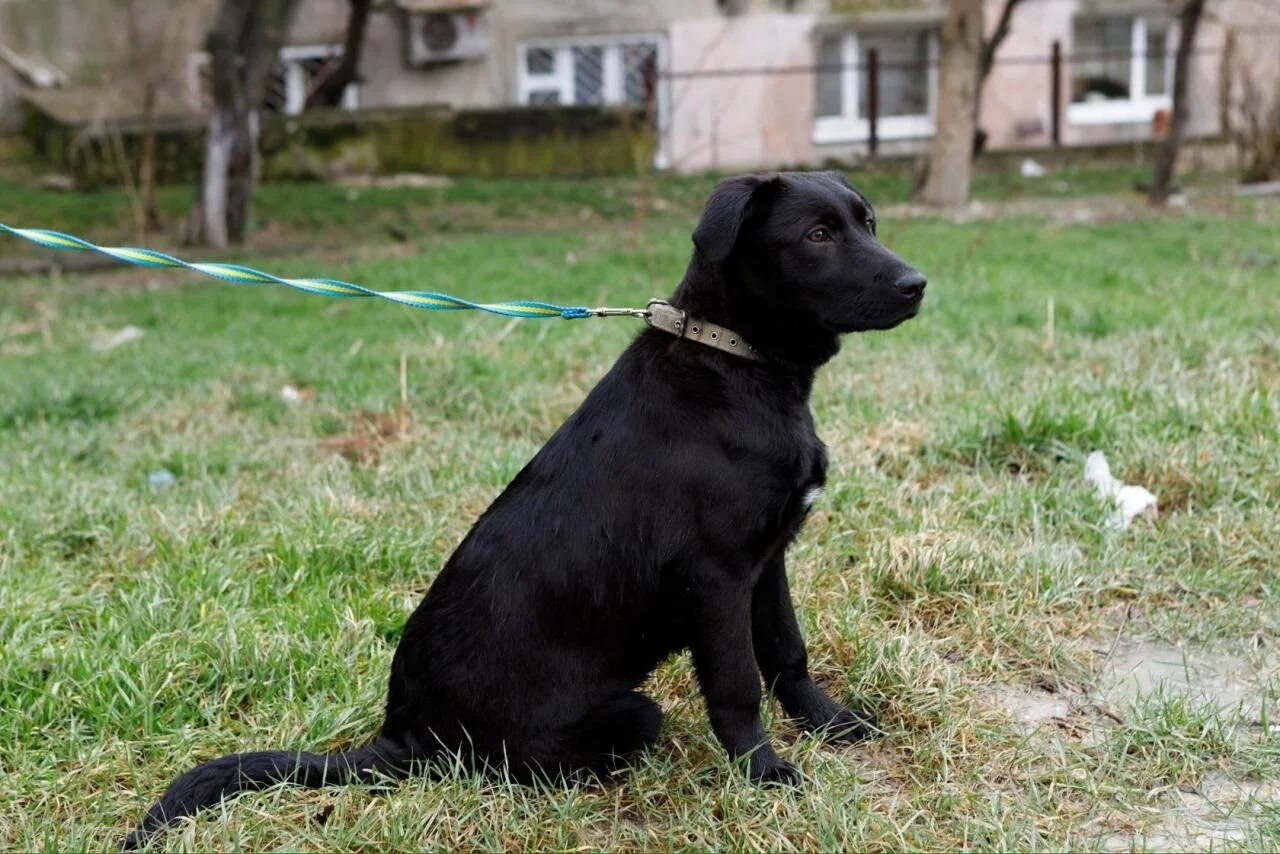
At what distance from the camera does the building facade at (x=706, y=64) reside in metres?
21.7

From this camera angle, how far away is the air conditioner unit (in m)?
21.5

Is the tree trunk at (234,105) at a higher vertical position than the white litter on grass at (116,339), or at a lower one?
higher

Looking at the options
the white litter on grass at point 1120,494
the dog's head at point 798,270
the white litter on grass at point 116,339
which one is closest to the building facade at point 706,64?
the white litter on grass at point 116,339

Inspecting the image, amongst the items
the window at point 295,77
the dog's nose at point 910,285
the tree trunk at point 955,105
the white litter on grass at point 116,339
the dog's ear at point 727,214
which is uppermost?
the window at point 295,77

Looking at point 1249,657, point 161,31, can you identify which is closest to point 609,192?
point 161,31

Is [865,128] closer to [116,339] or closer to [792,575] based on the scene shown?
[116,339]

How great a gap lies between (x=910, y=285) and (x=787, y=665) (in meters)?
0.99

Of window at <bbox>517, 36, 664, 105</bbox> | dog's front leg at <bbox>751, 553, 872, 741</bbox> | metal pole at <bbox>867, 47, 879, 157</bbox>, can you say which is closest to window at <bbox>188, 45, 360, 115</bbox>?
window at <bbox>517, 36, 664, 105</bbox>

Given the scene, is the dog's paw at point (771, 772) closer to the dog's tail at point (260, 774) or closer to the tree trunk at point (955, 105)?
the dog's tail at point (260, 774)

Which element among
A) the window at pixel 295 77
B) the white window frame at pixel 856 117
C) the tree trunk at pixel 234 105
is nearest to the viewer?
the tree trunk at pixel 234 105

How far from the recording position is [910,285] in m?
3.03

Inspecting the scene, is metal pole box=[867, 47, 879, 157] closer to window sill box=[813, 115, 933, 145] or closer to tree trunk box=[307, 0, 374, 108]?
window sill box=[813, 115, 933, 145]

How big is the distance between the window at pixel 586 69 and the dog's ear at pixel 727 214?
19708mm

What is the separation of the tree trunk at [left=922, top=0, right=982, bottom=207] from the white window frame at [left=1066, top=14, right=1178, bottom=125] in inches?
355
